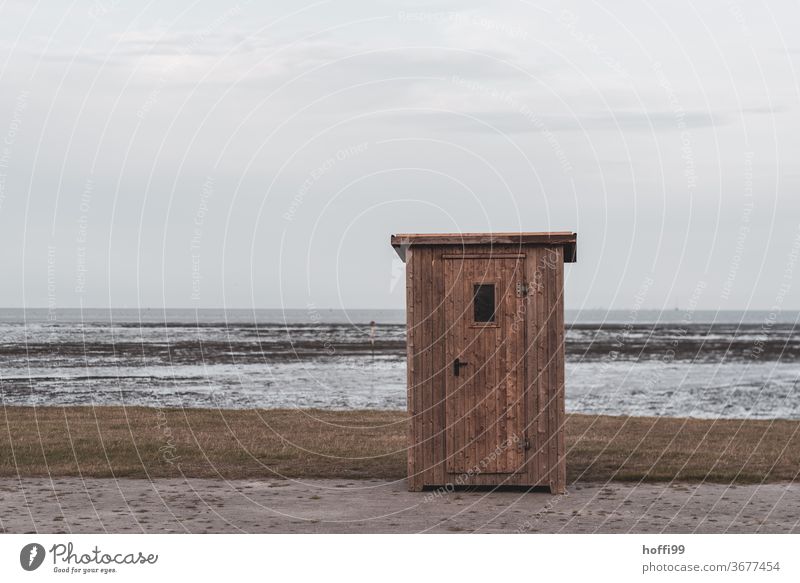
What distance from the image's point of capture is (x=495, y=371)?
40.0ft

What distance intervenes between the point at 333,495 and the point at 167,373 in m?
33.7

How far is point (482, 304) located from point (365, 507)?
9.19 ft

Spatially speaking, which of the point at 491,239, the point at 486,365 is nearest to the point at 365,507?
the point at 486,365

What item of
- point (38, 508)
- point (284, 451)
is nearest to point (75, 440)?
point (284, 451)

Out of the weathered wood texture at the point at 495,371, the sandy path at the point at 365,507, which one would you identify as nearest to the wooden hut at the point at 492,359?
the weathered wood texture at the point at 495,371

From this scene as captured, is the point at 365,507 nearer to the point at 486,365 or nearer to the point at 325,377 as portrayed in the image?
the point at 486,365

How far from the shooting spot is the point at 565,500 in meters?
11.9

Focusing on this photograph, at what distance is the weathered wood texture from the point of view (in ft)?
39.9

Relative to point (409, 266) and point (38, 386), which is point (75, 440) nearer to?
point (409, 266)

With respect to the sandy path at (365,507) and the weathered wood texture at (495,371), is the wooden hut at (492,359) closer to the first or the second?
the weathered wood texture at (495,371)

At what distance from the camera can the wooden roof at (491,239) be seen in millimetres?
12070

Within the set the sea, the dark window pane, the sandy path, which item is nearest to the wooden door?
the dark window pane

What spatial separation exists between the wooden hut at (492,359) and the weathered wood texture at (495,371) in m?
0.01

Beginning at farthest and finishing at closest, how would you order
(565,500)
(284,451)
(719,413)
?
(719,413)
(284,451)
(565,500)
